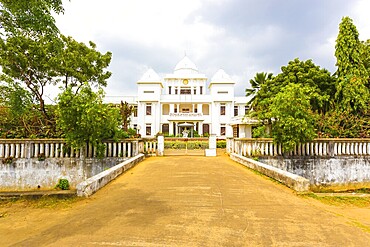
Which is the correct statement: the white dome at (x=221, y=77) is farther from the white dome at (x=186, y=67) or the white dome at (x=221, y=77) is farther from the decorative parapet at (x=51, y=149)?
the decorative parapet at (x=51, y=149)

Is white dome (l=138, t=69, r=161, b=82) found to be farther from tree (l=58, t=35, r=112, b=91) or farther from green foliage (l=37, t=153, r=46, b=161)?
green foliage (l=37, t=153, r=46, b=161)

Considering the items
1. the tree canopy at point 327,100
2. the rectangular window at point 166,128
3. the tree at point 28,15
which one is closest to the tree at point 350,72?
the tree canopy at point 327,100

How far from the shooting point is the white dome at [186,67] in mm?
31922

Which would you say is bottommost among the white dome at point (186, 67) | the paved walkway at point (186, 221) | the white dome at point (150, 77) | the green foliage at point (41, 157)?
the paved walkway at point (186, 221)

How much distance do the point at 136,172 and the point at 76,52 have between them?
11308 millimetres

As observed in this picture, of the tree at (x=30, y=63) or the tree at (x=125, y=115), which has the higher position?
the tree at (x=30, y=63)

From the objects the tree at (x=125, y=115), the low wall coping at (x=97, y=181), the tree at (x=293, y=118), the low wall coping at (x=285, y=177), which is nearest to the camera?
the low wall coping at (x=97, y=181)

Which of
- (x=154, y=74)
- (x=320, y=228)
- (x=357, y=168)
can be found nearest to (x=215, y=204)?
(x=320, y=228)

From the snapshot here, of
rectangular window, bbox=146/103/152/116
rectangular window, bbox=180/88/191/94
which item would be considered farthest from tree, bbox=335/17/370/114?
rectangular window, bbox=146/103/152/116

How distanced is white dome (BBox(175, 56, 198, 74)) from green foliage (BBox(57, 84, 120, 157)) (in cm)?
2375

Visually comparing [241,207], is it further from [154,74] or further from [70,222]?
[154,74]

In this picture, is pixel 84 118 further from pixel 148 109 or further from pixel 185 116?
pixel 148 109

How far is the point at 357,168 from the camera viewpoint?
9742 mm

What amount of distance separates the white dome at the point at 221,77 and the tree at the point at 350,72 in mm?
15458
